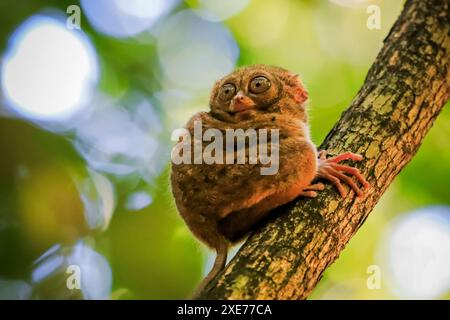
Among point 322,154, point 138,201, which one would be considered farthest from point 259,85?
point 138,201

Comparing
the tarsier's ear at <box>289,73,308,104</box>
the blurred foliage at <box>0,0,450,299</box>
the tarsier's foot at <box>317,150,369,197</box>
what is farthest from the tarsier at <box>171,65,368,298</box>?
the blurred foliage at <box>0,0,450,299</box>

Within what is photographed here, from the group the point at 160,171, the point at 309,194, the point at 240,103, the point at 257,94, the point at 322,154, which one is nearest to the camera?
the point at 309,194

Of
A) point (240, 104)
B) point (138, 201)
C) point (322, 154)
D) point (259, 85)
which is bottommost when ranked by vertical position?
point (138, 201)

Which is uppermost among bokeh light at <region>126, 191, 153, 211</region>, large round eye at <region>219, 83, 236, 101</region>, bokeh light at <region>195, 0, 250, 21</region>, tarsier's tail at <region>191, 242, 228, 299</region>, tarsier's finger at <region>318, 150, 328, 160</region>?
bokeh light at <region>195, 0, 250, 21</region>

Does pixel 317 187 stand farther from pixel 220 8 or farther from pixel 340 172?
pixel 220 8

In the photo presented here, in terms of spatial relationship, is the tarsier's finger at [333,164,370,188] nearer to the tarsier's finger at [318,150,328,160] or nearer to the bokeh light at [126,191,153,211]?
the tarsier's finger at [318,150,328,160]

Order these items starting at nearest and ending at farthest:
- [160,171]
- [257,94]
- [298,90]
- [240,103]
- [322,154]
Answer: [322,154]
[240,103]
[257,94]
[298,90]
[160,171]

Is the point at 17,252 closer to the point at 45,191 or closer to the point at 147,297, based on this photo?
the point at 45,191
